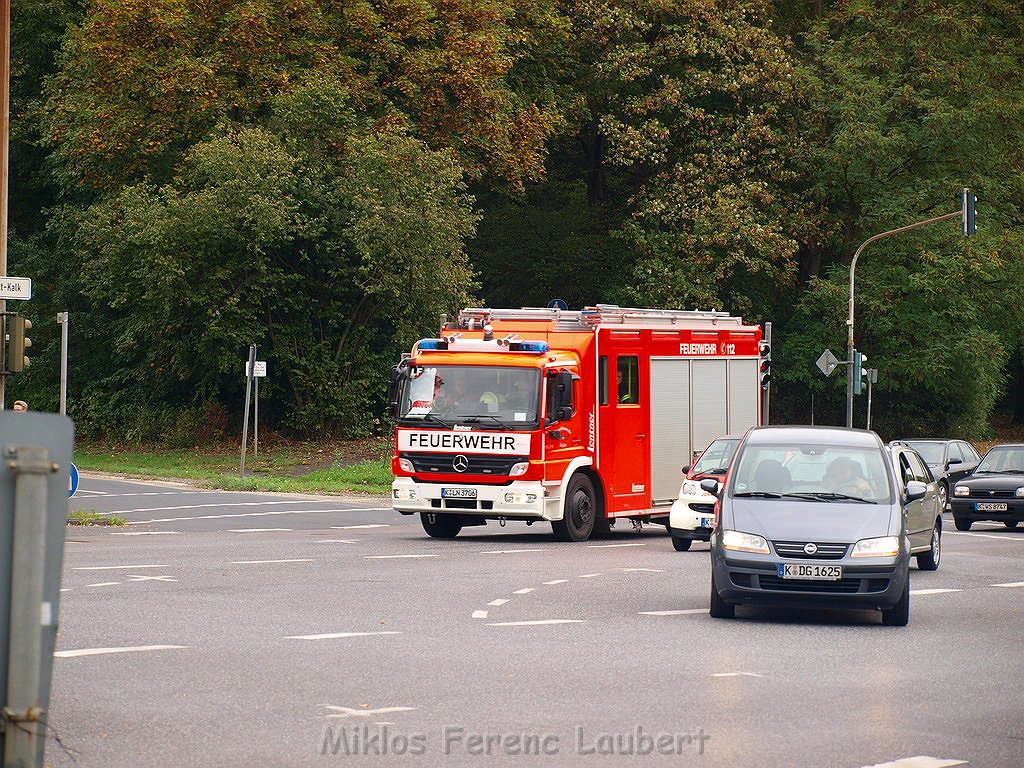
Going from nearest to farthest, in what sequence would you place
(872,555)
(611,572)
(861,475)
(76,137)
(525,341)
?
(872,555)
(861,475)
(611,572)
(525,341)
(76,137)

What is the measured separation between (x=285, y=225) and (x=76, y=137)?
7280 mm

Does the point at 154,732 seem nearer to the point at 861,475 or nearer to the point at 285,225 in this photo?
the point at 861,475

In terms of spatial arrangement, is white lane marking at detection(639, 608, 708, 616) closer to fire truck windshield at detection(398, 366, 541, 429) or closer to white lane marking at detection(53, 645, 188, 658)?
white lane marking at detection(53, 645, 188, 658)

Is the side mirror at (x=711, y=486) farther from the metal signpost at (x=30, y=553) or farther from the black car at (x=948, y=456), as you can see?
the black car at (x=948, y=456)

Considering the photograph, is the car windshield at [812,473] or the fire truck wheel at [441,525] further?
the fire truck wheel at [441,525]

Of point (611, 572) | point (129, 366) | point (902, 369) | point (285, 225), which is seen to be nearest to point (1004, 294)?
point (902, 369)

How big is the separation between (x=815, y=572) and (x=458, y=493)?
384 inches

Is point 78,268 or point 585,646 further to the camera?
point 78,268

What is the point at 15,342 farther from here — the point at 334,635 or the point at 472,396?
the point at 334,635

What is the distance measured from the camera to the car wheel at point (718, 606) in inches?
545

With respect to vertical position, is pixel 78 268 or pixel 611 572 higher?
pixel 78 268

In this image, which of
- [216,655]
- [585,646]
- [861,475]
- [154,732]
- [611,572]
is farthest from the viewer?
[611,572]

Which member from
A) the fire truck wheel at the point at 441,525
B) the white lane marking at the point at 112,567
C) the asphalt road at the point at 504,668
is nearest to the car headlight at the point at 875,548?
the asphalt road at the point at 504,668

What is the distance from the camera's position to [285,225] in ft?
142
